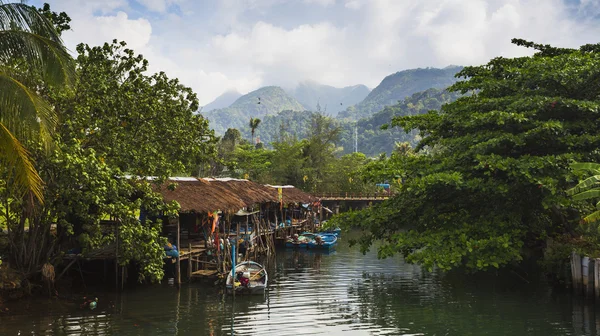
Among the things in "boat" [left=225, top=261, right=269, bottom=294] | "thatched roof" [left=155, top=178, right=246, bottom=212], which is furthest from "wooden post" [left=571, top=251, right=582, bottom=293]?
"thatched roof" [left=155, top=178, right=246, bottom=212]

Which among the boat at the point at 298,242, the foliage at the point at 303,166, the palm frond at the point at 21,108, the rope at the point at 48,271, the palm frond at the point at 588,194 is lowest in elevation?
the boat at the point at 298,242

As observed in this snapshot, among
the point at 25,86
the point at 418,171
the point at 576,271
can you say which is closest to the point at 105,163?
the point at 25,86

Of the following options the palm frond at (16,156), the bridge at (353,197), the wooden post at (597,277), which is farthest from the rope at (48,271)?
the bridge at (353,197)

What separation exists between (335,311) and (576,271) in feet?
29.0

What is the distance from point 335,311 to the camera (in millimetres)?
16625

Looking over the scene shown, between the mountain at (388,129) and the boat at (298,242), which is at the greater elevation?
the mountain at (388,129)

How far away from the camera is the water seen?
47.1 feet

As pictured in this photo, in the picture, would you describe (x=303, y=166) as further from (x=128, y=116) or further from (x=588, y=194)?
(x=588, y=194)

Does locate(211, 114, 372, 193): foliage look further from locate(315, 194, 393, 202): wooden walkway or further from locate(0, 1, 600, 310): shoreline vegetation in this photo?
locate(0, 1, 600, 310): shoreline vegetation

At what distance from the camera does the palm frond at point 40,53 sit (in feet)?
31.4

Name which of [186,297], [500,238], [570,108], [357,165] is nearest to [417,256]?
[500,238]

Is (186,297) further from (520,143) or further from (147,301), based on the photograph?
(520,143)

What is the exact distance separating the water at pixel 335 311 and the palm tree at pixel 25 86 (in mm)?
7074

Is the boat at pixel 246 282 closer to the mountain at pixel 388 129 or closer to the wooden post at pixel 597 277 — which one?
the wooden post at pixel 597 277
